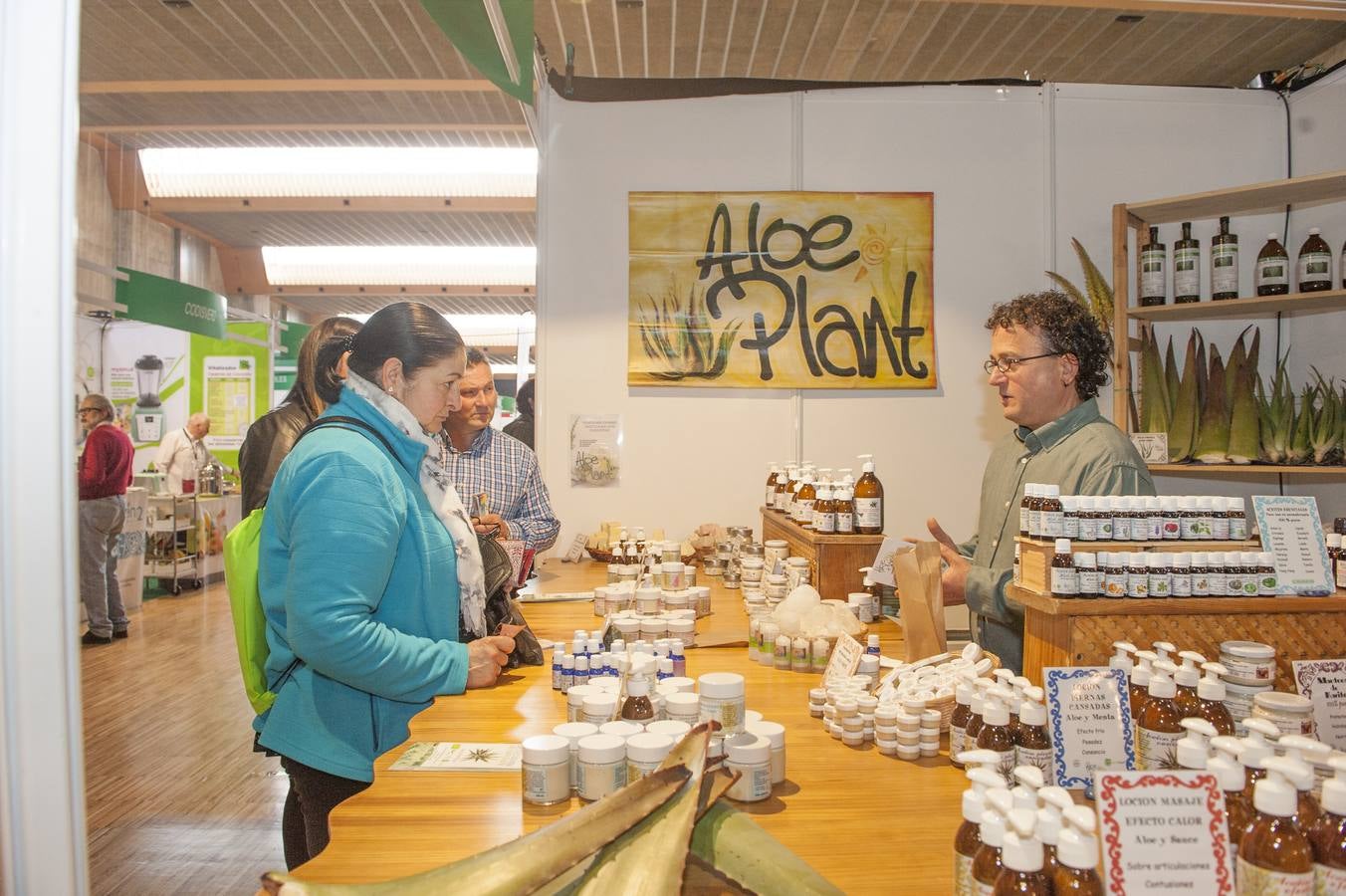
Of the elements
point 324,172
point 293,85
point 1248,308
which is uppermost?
point 293,85

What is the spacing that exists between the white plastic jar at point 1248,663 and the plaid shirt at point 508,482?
273 cm

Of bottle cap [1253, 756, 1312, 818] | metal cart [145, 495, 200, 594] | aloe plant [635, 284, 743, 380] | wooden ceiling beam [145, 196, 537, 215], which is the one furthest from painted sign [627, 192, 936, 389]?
metal cart [145, 495, 200, 594]

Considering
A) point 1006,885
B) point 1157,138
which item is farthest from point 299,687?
point 1157,138

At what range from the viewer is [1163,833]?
3.04 ft

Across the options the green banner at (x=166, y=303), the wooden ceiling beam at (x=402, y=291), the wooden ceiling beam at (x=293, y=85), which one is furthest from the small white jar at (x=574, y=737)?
the wooden ceiling beam at (x=402, y=291)

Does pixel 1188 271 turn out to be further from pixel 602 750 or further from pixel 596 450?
pixel 602 750

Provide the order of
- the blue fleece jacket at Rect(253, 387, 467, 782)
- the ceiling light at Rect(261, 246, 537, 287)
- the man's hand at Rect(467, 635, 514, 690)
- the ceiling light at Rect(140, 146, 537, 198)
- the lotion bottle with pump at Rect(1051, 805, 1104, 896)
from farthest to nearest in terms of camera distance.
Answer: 1. the ceiling light at Rect(261, 246, 537, 287)
2. the ceiling light at Rect(140, 146, 537, 198)
3. the man's hand at Rect(467, 635, 514, 690)
4. the blue fleece jacket at Rect(253, 387, 467, 782)
5. the lotion bottle with pump at Rect(1051, 805, 1104, 896)

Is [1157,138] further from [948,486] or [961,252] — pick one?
[948,486]

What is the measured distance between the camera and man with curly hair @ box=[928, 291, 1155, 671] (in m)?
2.52

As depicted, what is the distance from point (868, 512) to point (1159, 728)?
1618 mm

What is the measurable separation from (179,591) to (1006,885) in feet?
32.1

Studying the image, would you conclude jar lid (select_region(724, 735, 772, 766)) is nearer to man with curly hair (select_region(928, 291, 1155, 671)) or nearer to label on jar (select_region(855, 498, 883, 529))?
man with curly hair (select_region(928, 291, 1155, 671))

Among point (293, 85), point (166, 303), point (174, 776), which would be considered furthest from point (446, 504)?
point (166, 303)

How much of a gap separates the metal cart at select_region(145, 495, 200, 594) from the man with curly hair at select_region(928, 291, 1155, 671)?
321 inches
